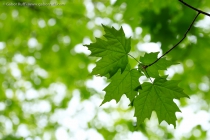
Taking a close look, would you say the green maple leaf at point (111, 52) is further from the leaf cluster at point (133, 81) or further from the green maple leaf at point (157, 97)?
the green maple leaf at point (157, 97)

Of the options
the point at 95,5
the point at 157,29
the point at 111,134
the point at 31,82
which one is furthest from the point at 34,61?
the point at 157,29

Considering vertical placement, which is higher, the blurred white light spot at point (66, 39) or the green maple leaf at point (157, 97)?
the blurred white light spot at point (66, 39)

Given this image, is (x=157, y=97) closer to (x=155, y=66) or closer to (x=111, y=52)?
(x=155, y=66)

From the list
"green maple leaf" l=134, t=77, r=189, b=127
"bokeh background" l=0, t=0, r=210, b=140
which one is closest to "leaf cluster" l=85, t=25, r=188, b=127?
"green maple leaf" l=134, t=77, r=189, b=127

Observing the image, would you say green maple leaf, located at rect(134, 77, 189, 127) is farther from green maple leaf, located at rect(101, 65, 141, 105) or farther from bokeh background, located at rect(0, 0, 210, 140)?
bokeh background, located at rect(0, 0, 210, 140)

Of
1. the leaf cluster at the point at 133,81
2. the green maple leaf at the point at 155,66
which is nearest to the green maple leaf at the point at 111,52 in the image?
the leaf cluster at the point at 133,81

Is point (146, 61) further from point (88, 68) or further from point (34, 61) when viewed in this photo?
point (34, 61)
